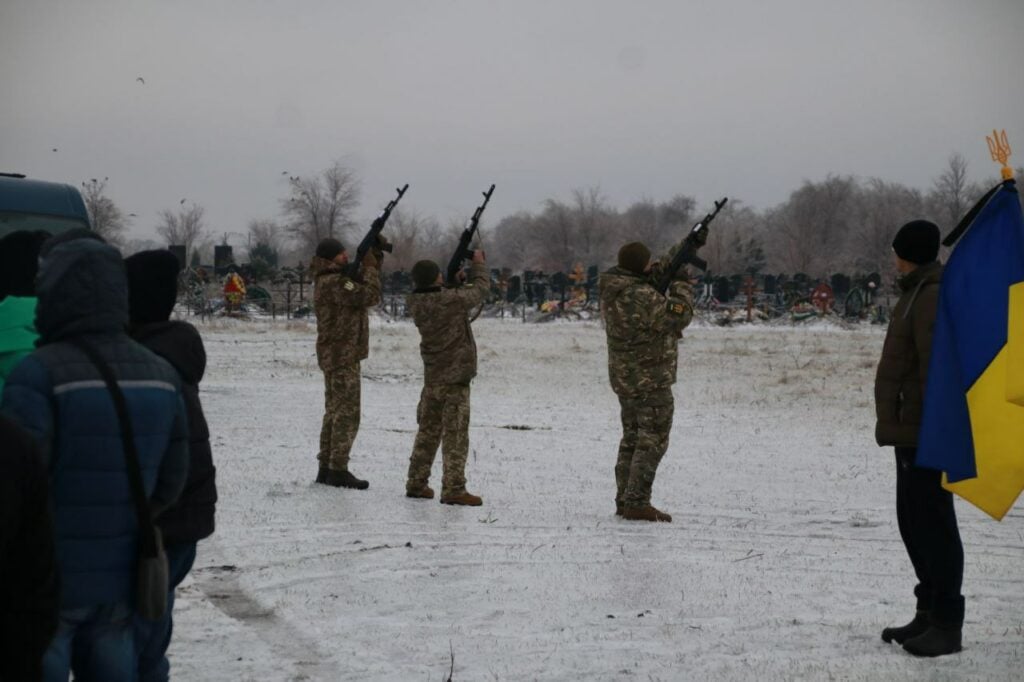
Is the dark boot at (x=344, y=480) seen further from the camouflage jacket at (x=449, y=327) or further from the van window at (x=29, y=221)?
the van window at (x=29, y=221)

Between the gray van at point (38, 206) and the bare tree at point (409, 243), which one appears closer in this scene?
the gray van at point (38, 206)

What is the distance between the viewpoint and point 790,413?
1733 centimetres

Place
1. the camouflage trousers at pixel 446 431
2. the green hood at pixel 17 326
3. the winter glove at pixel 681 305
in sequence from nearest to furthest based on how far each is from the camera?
1. the green hood at pixel 17 326
2. the winter glove at pixel 681 305
3. the camouflage trousers at pixel 446 431

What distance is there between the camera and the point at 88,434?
355 cm

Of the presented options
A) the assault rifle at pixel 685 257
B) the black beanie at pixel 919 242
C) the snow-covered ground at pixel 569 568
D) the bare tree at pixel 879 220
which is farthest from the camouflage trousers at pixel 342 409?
the bare tree at pixel 879 220

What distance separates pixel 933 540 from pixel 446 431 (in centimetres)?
455

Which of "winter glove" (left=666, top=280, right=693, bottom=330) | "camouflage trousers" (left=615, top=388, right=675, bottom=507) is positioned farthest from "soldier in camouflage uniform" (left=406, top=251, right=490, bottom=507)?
"winter glove" (left=666, top=280, right=693, bottom=330)

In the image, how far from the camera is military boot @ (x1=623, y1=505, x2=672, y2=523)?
28.9 ft

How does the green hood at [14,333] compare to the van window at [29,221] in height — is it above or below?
below

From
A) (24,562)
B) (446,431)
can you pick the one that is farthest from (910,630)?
(446,431)

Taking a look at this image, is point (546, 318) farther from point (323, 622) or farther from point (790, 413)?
point (323, 622)

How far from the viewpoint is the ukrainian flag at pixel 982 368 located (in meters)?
5.43

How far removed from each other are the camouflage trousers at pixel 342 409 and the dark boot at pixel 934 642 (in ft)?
17.7

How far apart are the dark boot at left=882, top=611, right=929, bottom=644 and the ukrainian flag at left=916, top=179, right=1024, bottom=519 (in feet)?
2.09
